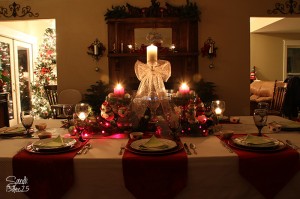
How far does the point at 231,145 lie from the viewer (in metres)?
1.46

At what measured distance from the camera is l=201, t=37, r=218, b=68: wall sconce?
186 inches

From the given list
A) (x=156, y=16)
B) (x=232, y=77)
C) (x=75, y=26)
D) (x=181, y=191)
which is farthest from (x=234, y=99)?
(x=181, y=191)

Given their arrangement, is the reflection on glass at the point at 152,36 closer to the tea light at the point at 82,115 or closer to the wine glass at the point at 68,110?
the wine glass at the point at 68,110

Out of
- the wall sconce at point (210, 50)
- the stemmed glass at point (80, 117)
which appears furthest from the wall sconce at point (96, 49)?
the stemmed glass at point (80, 117)

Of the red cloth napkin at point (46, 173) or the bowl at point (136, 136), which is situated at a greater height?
the bowl at point (136, 136)

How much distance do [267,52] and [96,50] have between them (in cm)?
628

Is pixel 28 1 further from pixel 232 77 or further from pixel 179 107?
pixel 179 107

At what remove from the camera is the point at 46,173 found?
1304 millimetres

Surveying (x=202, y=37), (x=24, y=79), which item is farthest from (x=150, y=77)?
(x=24, y=79)

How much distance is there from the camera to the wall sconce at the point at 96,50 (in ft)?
Result: 15.7

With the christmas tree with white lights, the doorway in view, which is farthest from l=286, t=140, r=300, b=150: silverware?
the christmas tree with white lights

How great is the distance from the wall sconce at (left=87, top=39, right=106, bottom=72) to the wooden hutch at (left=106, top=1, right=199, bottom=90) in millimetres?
140

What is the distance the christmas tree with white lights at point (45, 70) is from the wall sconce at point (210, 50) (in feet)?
12.4

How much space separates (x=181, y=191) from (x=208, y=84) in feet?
11.8
